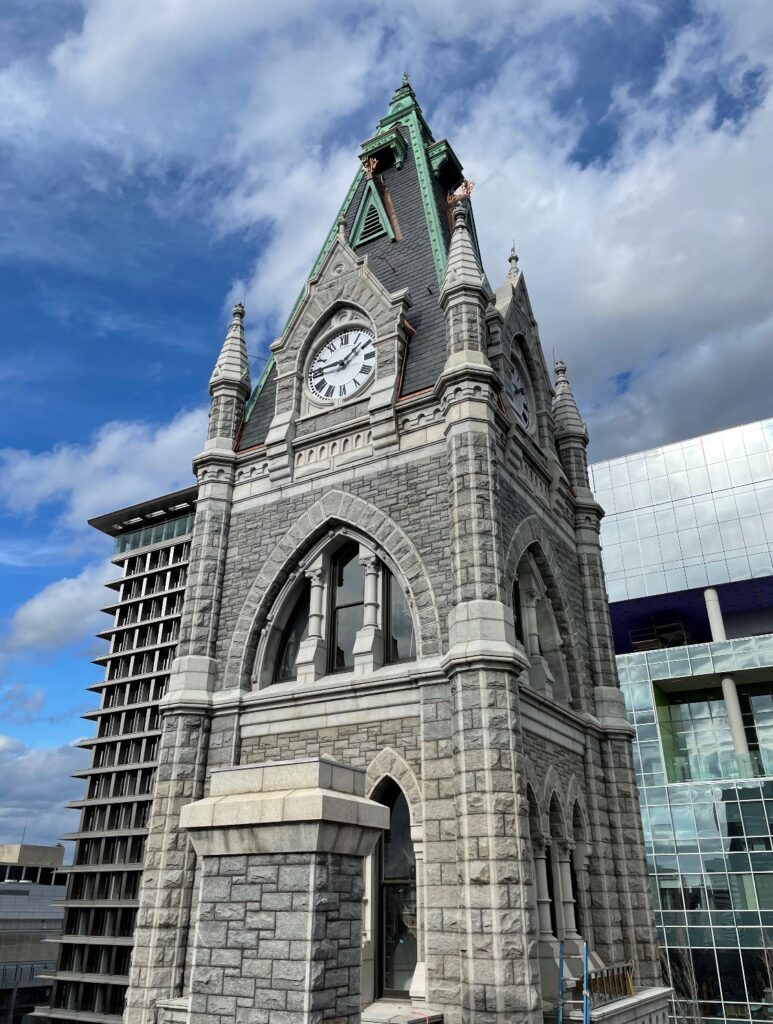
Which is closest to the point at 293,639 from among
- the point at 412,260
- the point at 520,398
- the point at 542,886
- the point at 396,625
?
the point at 396,625

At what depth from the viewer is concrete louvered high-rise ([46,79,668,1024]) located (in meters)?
8.64

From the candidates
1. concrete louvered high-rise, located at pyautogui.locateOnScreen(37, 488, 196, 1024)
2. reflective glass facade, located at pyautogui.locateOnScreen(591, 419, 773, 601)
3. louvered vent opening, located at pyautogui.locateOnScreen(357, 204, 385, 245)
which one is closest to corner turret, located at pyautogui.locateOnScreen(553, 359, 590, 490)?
louvered vent opening, located at pyautogui.locateOnScreen(357, 204, 385, 245)

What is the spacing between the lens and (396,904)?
14289mm

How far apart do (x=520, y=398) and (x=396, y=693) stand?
9.27 meters

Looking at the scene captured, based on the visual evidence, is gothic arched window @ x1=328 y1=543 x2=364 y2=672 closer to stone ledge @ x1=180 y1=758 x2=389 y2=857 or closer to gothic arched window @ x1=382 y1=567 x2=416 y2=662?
gothic arched window @ x1=382 y1=567 x2=416 y2=662

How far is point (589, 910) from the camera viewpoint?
55.3 feet

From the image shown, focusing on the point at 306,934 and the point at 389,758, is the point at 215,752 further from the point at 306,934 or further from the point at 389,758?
the point at 306,934

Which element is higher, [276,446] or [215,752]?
[276,446]

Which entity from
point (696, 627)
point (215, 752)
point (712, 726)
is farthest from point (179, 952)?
point (696, 627)

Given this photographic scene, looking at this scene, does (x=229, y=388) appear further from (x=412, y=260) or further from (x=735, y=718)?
(x=735, y=718)

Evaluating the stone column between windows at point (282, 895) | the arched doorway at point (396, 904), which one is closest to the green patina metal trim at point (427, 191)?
the arched doorway at point (396, 904)

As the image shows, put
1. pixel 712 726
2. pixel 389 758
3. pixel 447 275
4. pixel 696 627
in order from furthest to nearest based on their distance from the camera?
1. pixel 696 627
2. pixel 712 726
3. pixel 447 275
4. pixel 389 758

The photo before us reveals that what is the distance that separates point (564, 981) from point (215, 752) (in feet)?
26.3

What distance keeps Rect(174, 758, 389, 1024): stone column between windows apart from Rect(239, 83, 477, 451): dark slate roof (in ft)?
36.4
